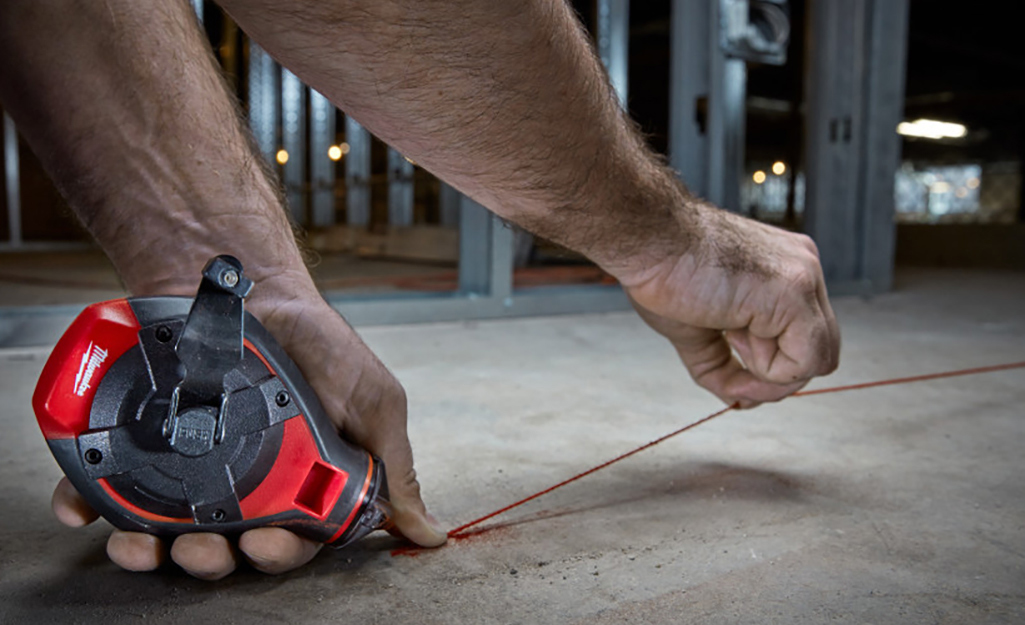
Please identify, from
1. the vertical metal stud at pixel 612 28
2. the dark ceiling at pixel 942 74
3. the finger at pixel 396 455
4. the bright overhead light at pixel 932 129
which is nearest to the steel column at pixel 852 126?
the vertical metal stud at pixel 612 28

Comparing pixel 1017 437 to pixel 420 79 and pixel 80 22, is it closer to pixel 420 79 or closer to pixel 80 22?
pixel 420 79

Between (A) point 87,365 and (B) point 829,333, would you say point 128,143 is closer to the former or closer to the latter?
(A) point 87,365

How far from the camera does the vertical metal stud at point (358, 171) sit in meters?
6.93

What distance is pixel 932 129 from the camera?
39.2ft

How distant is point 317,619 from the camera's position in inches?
27.6

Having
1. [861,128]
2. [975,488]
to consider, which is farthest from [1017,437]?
[861,128]

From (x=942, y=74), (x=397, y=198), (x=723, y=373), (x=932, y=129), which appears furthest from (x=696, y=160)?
(x=932, y=129)

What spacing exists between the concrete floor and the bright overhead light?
36.4ft

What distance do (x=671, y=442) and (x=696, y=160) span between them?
2426mm

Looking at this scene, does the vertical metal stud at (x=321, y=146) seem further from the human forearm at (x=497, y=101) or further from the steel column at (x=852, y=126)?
the human forearm at (x=497, y=101)

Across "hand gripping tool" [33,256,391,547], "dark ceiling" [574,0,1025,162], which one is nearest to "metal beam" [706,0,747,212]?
"hand gripping tool" [33,256,391,547]

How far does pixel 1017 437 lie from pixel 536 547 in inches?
37.9

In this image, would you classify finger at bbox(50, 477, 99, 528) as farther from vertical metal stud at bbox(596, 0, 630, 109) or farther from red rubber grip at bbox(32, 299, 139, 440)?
vertical metal stud at bbox(596, 0, 630, 109)

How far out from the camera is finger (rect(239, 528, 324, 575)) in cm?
73
